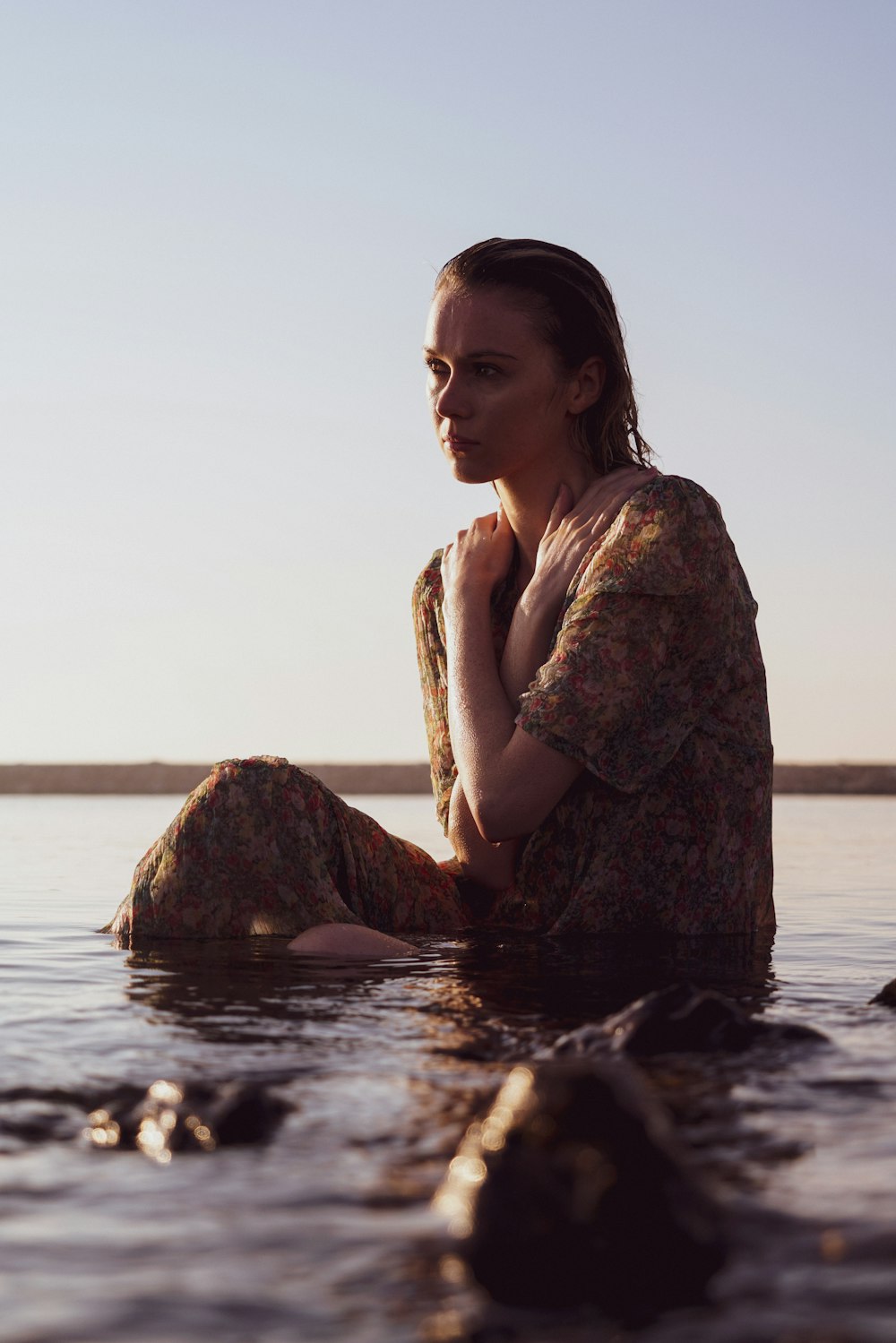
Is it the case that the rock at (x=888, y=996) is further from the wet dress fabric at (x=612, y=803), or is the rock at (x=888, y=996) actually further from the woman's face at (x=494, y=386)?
A: the woman's face at (x=494, y=386)

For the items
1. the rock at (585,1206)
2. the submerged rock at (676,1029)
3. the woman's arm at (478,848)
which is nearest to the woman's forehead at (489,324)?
the woman's arm at (478,848)

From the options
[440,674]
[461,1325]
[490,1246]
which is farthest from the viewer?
[440,674]

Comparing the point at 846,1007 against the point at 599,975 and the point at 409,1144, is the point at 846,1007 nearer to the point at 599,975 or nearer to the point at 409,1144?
the point at 599,975

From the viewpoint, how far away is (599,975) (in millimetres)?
2977

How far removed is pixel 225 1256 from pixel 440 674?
2806 millimetres

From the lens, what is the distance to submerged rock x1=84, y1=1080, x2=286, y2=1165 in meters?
1.59

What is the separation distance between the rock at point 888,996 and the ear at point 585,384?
157 centimetres

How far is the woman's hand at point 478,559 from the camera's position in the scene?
3.70 metres

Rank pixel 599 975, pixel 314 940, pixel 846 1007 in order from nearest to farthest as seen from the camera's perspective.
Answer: pixel 846 1007 → pixel 599 975 → pixel 314 940

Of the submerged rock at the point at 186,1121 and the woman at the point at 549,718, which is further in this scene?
the woman at the point at 549,718

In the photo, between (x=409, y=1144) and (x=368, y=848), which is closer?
(x=409, y=1144)

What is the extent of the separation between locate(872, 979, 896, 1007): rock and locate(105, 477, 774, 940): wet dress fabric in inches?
29.2

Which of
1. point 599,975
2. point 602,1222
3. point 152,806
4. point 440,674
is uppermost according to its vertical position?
point 440,674

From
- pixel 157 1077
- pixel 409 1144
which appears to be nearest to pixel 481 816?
A: pixel 157 1077
